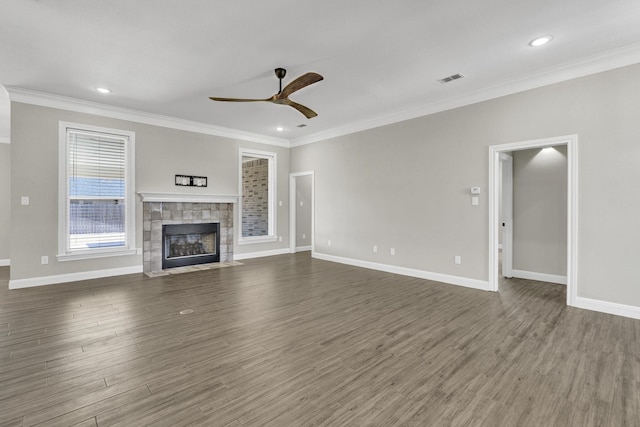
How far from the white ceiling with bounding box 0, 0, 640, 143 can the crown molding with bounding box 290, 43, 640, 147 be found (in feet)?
0.04

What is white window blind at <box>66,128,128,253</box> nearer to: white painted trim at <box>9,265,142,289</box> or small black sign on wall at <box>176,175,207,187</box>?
white painted trim at <box>9,265,142,289</box>

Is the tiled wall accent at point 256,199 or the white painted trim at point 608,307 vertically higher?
the tiled wall accent at point 256,199

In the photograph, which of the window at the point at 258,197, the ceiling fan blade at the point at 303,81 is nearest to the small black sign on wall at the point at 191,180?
the window at the point at 258,197

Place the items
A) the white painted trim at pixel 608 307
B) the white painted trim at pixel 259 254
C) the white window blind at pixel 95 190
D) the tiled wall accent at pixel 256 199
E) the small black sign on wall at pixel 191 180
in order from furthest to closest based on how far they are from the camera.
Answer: the tiled wall accent at pixel 256 199
the white painted trim at pixel 259 254
the small black sign on wall at pixel 191 180
the white window blind at pixel 95 190
the white painted trim at pixel 608 307

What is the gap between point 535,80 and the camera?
13.0 ft

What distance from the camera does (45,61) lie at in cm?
363

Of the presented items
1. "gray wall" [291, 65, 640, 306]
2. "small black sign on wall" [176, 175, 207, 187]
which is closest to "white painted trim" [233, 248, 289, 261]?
"gray wall" [291, 65, 640, 306]

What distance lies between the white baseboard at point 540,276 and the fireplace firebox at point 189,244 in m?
6.00

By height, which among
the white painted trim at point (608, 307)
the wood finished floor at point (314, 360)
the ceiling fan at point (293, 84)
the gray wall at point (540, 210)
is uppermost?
the ceiling fan at point (293, 84)

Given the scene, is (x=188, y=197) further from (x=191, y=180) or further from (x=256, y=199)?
(x=256, y=199)

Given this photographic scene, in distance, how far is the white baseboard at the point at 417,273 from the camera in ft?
15.0

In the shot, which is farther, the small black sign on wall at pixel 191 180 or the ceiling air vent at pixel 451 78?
the small black sign on wall at pixel 191 180

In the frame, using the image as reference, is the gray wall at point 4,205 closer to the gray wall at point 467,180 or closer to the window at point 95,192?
the window at point 95,192

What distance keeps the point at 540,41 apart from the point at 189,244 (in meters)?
6.62
